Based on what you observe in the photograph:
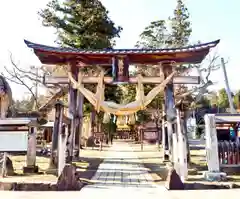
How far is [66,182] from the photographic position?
8359 mm

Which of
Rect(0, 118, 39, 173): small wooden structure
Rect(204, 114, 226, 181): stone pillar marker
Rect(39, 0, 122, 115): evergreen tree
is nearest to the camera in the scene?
Rect(204, 114, 226, 181): stone pillar marker

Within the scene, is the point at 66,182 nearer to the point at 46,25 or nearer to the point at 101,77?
the point at 101,77

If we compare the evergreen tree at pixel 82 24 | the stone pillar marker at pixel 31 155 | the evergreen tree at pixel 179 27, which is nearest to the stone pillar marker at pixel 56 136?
the stone pillar marker at pixel 31 155

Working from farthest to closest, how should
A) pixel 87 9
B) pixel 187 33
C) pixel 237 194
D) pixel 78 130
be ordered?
1. pixel 187 33
2. pixel 87 9
3. pixel 78 130
4. pixel 237 194

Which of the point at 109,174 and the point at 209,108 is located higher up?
the point at 209,108

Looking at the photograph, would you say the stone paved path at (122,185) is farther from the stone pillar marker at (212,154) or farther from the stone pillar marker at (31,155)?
the stone pillar marker at (31,155)

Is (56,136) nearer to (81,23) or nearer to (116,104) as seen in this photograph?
(116,104)

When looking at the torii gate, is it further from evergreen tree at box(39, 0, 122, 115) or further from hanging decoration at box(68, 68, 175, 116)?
evergreen tree at box(39, 0, 122, 115)

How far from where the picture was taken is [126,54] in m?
10.9

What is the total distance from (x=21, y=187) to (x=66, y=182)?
132 cm

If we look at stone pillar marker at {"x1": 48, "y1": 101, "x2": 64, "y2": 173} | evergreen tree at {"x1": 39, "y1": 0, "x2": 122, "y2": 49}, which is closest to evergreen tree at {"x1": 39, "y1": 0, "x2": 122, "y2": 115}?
evergreen tree at {"x1": 39, "y1": 0, "x2": 122, "y2": 49}

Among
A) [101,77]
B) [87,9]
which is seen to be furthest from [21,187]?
[87,9]

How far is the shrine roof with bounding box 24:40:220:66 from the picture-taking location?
10719 mm

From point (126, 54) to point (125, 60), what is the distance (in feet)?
0.77
